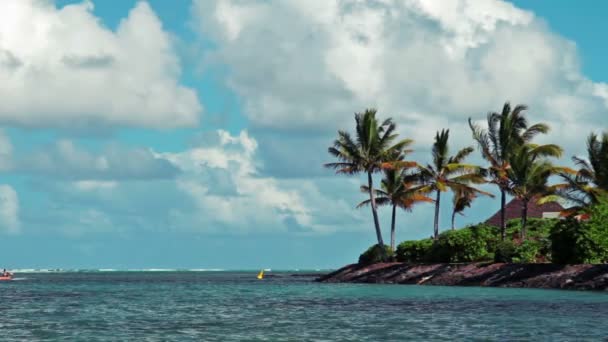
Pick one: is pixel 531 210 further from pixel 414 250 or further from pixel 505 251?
pixel 505 251

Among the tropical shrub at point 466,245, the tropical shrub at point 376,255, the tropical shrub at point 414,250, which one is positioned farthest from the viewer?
the tropical shrub at point 376,255

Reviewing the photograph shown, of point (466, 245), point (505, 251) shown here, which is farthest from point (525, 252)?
point (466, 245)

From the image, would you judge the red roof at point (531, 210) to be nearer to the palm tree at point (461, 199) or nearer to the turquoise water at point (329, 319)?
the palm tree at point (461, 199)

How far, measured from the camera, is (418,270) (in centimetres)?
7456

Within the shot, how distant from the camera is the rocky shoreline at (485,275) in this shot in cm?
5725

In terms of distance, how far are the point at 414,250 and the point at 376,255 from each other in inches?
212

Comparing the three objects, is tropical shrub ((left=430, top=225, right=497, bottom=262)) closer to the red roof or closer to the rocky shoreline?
the rocky shoreline

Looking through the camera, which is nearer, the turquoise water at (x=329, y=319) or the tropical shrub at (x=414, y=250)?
the turquoise water at (x=329, y=319)

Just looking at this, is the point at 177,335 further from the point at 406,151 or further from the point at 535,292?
the point at 406,151

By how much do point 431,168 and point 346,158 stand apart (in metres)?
7.97

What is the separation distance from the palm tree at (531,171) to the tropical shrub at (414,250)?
9616 mm

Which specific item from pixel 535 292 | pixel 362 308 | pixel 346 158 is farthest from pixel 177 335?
pixel 346 158

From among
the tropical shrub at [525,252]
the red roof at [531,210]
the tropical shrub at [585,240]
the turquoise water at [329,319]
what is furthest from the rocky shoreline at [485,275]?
the red roof at [531,210]

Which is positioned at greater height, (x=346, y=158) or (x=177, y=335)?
(x=346, y=158)
